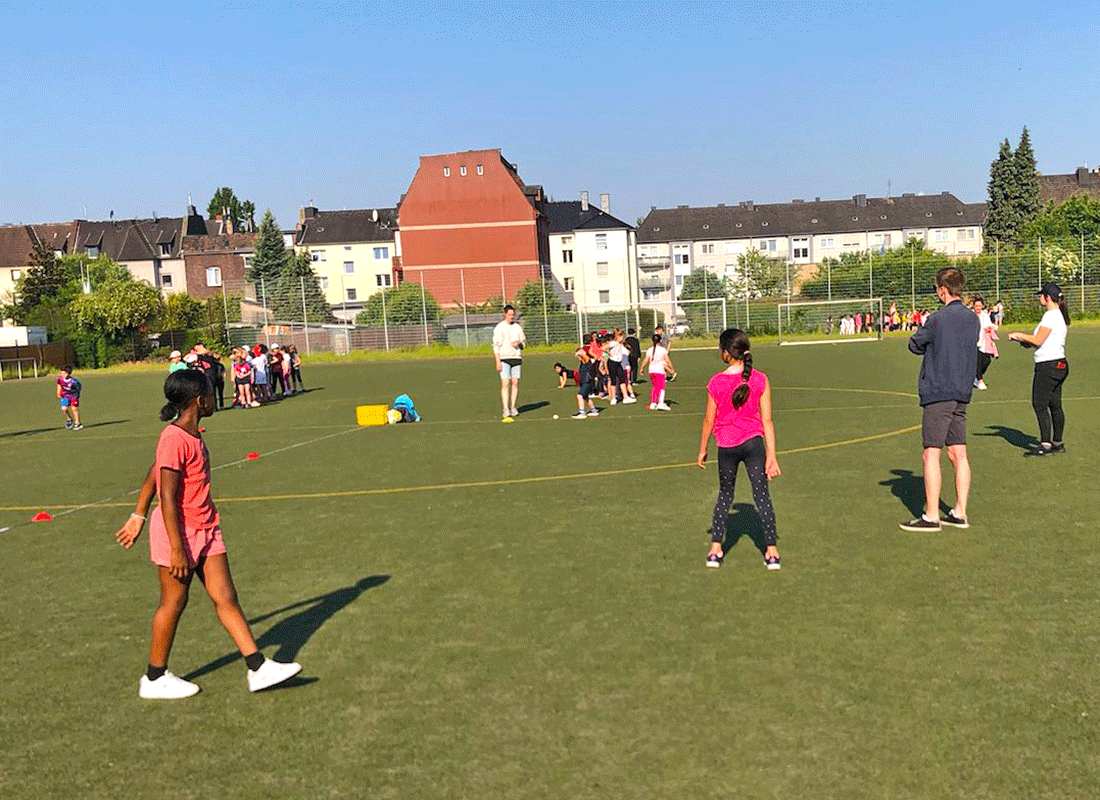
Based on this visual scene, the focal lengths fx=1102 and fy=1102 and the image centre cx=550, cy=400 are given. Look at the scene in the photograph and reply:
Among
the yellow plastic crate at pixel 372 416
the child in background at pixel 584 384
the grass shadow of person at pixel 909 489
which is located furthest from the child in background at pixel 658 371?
the grass shadow of person at pixel 909 489

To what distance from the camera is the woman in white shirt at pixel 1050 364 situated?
12.6m

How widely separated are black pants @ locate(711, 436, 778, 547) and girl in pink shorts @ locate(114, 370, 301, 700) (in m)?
3.56

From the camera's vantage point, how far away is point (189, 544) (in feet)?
20.1

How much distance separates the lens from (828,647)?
6473mm

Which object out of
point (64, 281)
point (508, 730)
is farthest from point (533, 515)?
point (64, 281)

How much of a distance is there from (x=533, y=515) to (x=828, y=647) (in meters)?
4.77

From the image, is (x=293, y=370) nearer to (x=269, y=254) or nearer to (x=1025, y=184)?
(x=269, y=254)

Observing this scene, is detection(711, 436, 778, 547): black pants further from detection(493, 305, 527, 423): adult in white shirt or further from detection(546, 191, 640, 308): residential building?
detection(546, 191, 640, 308): residential building

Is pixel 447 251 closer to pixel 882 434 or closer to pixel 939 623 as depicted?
pixel 882 434

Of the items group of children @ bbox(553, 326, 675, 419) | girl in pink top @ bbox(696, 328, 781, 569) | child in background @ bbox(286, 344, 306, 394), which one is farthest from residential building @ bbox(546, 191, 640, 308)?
girl in pink top @ bbox(696, 328, 781, 569)

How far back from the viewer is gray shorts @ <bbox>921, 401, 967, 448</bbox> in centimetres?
927

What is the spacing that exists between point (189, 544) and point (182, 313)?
2372 inches

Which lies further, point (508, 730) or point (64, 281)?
point (64, 281)

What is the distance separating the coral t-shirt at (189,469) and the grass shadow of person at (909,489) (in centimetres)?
652
